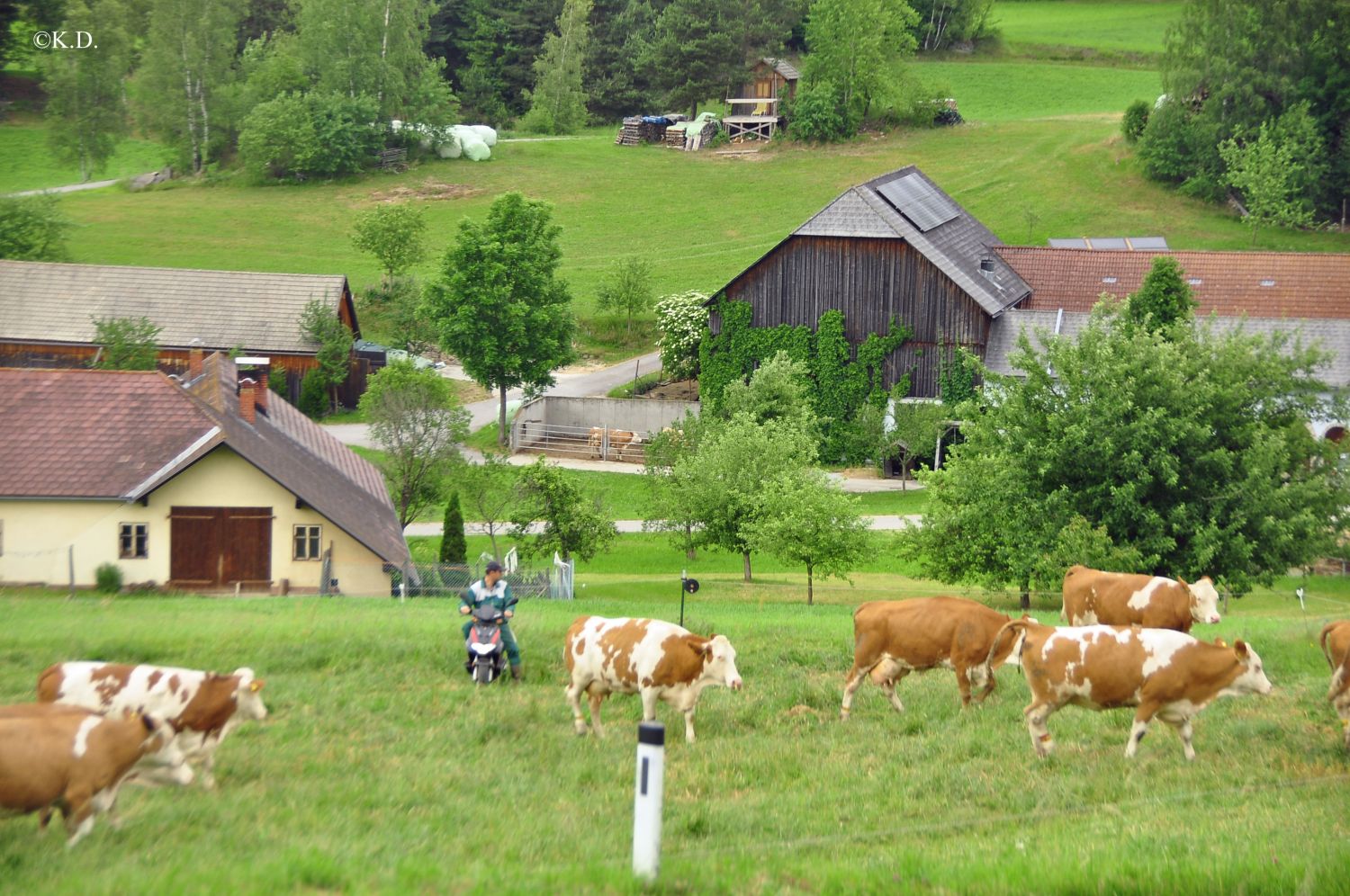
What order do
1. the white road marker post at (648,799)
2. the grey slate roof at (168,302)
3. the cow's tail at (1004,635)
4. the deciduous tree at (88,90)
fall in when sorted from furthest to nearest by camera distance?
the deciduous tree at (88,90) → the grey slate roof at (168,302) → the cow's tail at (1004,635) → the white road marker post at (648,799)

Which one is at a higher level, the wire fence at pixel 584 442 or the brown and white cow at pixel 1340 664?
the wire fence at pixel 584 442

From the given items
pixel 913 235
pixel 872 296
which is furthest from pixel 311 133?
pixel 913 235

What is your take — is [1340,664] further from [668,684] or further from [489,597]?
[489,597]

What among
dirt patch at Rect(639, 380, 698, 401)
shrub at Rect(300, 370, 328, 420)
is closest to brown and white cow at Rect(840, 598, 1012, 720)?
shrub at Rect(300, 370, 328, 420)

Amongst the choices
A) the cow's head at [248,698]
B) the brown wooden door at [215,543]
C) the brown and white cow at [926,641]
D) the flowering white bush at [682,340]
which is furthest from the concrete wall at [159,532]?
the flowering white bush at [682,340]

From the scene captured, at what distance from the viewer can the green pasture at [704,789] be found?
9.16 meters

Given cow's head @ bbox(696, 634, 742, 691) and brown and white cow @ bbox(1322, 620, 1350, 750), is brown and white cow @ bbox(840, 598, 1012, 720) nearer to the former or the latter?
cow's head @ bbox(696, 634, 742, 691)

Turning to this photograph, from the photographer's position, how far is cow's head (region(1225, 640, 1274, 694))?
1335cm

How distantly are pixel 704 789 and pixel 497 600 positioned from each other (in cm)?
449

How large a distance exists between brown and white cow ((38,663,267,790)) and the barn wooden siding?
45.6 metres

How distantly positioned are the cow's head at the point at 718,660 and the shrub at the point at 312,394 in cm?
4478

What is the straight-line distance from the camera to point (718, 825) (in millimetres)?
10945

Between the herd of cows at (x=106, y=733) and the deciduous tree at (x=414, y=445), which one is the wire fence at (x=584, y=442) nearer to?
the deciduous tree at (x=414, y=445)

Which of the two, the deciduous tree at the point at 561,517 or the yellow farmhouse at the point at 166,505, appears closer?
the yellow farmhouse at the point at 166,505
